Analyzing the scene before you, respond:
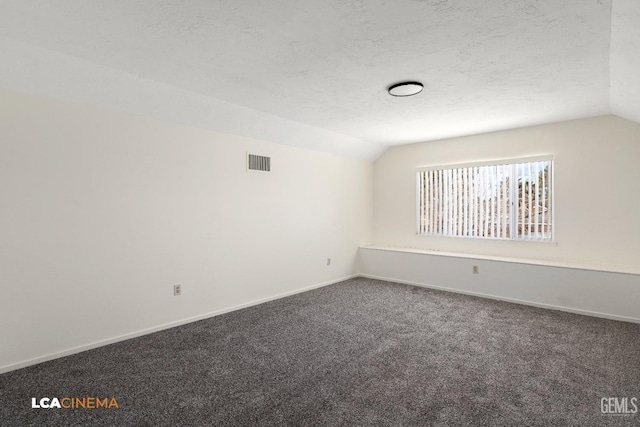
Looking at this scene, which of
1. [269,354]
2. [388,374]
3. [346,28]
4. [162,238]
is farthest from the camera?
[162,238]

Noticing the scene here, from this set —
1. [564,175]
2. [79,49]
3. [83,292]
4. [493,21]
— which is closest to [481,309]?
[564,175]

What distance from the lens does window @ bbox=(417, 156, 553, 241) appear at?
14.6ft

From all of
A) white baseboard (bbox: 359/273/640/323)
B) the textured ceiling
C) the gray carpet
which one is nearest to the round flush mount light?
the textured ceiling

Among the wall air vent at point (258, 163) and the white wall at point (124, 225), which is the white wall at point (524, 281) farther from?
the wall air vent at point (258, 163)

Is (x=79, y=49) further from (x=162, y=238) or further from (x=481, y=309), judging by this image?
(x=481, y=309)

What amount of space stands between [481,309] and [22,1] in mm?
4856

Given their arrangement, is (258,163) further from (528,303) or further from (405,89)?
(528,303)

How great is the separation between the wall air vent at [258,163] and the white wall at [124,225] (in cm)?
8

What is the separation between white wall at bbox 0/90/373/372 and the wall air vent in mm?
83

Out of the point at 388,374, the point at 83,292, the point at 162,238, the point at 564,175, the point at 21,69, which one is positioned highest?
the point at 21,69

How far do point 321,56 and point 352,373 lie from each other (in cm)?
242

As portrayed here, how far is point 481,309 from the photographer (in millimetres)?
3965

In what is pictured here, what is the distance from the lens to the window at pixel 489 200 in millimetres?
4438

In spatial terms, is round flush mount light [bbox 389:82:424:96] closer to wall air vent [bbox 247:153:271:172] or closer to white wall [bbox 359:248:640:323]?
wall air vent [bbox 247:153:271:172]
